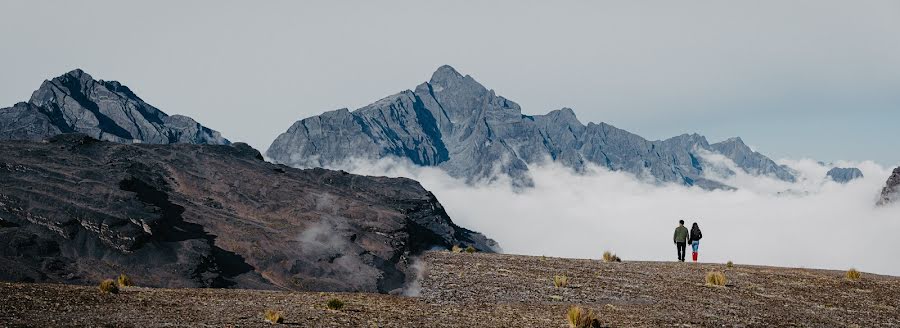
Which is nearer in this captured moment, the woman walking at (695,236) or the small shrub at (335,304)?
the small shrub at (335,304)

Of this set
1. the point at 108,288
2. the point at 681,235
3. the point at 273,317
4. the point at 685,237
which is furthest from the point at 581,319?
the point at 685,237

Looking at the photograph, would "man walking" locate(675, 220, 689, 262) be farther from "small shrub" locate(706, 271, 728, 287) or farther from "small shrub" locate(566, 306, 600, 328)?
"small shrub" locate(566, 306, 600, 328)

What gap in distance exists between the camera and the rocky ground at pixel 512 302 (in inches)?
760

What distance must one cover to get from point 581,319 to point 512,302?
499 centimetres

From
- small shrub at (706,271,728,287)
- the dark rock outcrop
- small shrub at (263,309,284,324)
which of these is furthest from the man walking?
small shrub at (263,309,284,324)

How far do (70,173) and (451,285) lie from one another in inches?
1426

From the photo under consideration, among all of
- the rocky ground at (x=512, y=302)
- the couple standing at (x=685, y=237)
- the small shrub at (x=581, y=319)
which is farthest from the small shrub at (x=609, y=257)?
the small shrub at (x=581, y=319)

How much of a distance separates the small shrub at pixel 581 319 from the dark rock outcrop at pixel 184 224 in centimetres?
2225

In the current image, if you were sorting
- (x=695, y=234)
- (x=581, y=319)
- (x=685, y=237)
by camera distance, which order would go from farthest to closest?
(x=685, y=237)
(x=695, y=234)
(x=581, y=319)

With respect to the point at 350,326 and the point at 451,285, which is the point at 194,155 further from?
the point at 350,326

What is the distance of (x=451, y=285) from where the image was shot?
1107 inches

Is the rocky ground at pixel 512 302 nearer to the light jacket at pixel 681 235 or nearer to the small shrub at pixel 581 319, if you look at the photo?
the small shrub at pixel 581 319

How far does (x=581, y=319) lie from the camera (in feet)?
65.0

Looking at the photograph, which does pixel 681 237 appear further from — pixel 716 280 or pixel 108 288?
pixel 108 288
